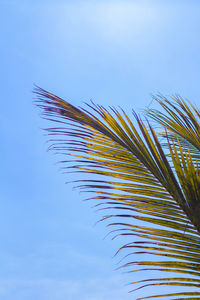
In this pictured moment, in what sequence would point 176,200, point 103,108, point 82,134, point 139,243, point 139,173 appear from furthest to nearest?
point 103,108 < point 82,134 < point 139,173 < point 176,200 < point 139,243

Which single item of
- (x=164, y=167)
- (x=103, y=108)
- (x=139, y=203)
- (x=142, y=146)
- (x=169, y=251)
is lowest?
(x=169, y=251)

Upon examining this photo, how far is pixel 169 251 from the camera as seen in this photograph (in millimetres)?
1829

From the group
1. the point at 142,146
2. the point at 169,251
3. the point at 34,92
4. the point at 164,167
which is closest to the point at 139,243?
the point at 169,251

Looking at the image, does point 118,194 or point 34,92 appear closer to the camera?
point 118,194

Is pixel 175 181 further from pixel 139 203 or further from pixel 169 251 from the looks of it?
pixel 169 251

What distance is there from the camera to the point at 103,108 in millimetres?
2453

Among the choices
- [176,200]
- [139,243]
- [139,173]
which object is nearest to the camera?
[139,243]

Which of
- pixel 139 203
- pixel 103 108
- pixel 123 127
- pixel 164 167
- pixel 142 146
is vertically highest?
pixel 103 108

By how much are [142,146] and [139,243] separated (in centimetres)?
63

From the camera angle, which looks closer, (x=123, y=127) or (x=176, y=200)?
(x=176, y=200)

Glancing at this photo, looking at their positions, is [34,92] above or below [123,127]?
above

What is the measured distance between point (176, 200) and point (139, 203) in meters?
0.19

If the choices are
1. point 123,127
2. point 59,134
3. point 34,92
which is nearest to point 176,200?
point 123,127

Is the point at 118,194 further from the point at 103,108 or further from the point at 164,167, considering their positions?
the point at 103,108
